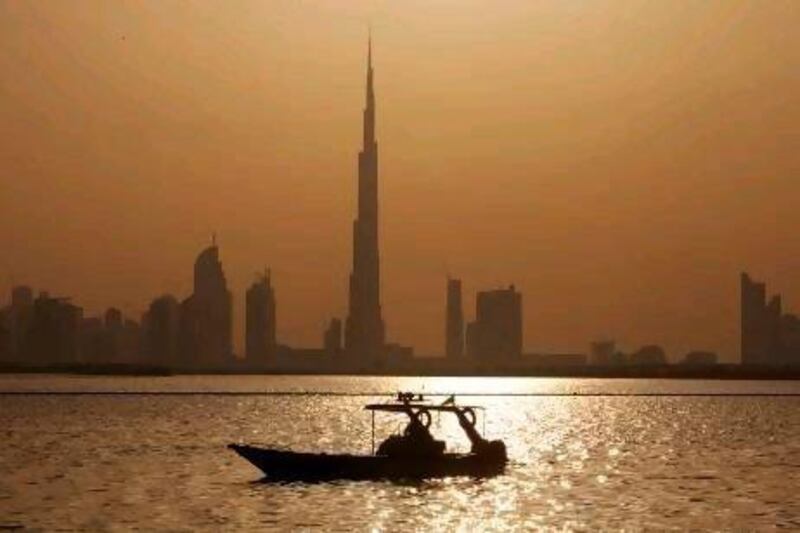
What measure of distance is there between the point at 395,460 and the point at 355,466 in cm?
293

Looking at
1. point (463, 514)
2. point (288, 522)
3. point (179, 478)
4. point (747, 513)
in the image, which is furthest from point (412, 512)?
point (179, 478)

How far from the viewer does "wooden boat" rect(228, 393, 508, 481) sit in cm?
9375

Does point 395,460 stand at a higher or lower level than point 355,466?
higher

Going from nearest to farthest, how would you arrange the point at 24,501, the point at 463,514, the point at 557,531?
the point at 557,531 → the point at 463,514 → the point at 24,501

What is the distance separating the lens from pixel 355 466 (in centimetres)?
9512

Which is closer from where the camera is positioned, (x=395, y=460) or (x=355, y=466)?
(x=395, y=460)

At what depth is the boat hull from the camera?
93750 millimetres

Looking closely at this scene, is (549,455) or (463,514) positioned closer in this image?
(463,514)

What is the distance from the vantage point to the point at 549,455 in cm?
13062

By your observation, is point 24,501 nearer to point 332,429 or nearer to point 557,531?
point 557,531

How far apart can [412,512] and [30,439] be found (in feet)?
248

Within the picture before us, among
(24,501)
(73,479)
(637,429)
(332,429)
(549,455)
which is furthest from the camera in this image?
(637,429)

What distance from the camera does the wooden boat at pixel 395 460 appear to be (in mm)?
93750

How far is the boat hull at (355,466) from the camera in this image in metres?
93.8
